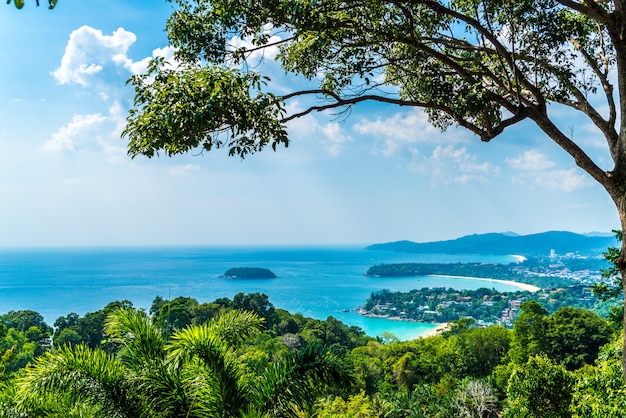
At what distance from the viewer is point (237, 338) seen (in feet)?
13.7

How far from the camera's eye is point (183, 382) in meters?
3.48

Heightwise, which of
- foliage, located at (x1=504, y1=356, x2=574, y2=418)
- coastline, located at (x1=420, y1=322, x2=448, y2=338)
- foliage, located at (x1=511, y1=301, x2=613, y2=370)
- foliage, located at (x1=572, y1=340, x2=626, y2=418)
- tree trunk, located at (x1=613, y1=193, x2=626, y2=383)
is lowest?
coastline, located at (x1=420, y1=322, x2=448, y2=338)

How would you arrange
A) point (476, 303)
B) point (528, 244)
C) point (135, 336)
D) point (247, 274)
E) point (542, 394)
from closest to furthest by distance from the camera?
point (135, 336)
point (542, 394)
point (476, 303)
point (247, 274)
point (528, 244)

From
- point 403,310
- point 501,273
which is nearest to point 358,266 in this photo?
point 501,273

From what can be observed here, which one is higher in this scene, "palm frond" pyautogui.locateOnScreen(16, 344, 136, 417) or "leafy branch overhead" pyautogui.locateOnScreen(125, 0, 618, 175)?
"leafy branch overhead" pyautogui.locateOnScreen(125, 0, 618, 175)

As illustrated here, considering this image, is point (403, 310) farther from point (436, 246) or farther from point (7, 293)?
point (436, 246)

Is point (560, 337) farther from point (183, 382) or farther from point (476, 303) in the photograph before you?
point (476, 303)

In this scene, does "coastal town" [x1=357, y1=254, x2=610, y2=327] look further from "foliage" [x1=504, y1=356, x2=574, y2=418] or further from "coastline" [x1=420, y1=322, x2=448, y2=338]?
"foliage" [x1=504, y1=356, x2=574, y2=418]

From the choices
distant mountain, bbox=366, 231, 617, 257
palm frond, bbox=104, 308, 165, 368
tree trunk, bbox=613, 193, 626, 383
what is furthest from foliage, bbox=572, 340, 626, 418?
distant mountain, bbox=366, 231, 617, 257

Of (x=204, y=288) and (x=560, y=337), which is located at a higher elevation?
(x=560, y=337)

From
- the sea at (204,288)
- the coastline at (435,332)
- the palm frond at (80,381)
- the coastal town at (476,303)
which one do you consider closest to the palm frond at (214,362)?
the palm frond at (80,381)

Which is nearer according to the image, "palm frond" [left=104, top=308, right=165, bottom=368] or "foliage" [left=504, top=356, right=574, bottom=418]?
"palm frond" [left=104, top=308, right=165, bottom=368]

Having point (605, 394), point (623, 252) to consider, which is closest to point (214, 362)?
point (623, 252)

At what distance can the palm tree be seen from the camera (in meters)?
3.28
